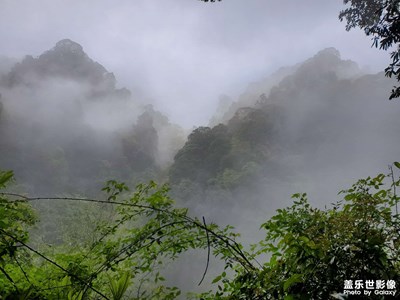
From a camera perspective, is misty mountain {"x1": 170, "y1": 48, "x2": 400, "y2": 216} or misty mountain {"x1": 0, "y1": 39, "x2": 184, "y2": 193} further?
misty mountain {"x1": 0, "y1": 39, "x2": 184, "y2": 193}

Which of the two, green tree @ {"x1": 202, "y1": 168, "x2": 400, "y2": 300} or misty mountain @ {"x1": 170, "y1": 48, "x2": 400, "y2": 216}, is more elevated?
misty mountain @ {"x1": 170, "y1": 48, "x2": 400, "y2": 216}

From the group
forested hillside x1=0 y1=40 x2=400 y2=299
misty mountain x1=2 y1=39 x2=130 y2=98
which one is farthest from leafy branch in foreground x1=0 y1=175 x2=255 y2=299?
misty mountain x1=2 y1=39 x2=130 y2=98

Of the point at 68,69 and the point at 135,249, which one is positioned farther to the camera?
the point at 68,69

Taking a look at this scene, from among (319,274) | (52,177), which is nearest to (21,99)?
(52,177)

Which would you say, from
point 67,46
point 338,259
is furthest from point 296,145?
point 67,46

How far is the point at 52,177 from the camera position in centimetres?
4062

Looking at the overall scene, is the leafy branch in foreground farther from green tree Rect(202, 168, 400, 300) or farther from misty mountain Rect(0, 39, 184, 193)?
misty mountain Rect(0, 39, 184, 193)

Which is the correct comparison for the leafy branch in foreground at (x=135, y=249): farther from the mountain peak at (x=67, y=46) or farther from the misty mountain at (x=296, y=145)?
the mountain peak at (x=67, y=46)

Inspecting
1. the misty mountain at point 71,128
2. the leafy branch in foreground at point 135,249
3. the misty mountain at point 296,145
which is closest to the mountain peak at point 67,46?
the misty mountain at point 71,128

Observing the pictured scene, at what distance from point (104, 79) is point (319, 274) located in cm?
6406

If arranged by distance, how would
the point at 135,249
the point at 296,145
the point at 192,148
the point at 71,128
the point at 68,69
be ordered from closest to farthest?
the point at 135,249 < the point at 192,148 < the point at 296,145 < the point at 71,128 < the point at 68,69

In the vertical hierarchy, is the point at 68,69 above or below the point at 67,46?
below

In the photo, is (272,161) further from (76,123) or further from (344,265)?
(344,265)

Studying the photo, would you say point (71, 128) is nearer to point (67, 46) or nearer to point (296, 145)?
point (67, 46)
